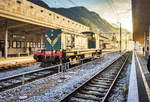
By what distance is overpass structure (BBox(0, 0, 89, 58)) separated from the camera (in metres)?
14.4

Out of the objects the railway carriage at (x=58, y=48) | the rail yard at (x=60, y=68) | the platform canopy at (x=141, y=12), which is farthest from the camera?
the railway carriage at (x=58, y=48)

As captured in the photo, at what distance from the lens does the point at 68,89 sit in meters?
5.63

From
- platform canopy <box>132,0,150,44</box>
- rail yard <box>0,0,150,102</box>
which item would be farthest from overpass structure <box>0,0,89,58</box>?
platform canopy <box>132,0,150,44</box>

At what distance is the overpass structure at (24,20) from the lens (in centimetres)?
1445

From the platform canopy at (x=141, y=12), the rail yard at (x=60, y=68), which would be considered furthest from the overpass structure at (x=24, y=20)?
the platform canopy at (x=141, y=12)

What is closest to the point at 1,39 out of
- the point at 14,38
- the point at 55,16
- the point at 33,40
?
the point at 14,38

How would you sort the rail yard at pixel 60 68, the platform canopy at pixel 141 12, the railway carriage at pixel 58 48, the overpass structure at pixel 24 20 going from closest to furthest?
the rail yard at pixel 60 68 < the platform canopy at pixel 141 12 < the railway carriage at pixel 58 48 < the overpass structure at pixel 24 20

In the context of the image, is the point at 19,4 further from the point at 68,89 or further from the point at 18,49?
the point at 68,89

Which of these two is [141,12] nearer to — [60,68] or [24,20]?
[60,68]

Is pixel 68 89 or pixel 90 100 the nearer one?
pixel 90 100

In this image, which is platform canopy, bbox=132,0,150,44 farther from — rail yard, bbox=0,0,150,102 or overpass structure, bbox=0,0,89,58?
overpass structure, bbox=0,0,89,58

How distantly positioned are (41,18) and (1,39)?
7.41 metres

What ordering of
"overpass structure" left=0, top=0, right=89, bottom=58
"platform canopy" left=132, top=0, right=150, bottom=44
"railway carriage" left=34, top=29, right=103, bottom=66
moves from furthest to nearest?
"overpass structure" left=0, top=0, right=89, bottom=58 → "railway carriage" left=34, top=29, right=103, bottom=66 → "platform canopy" left=132, top=0, right=150, bottom=44

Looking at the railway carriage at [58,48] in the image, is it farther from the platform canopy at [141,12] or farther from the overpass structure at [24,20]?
the platform canopy at [141,12]
